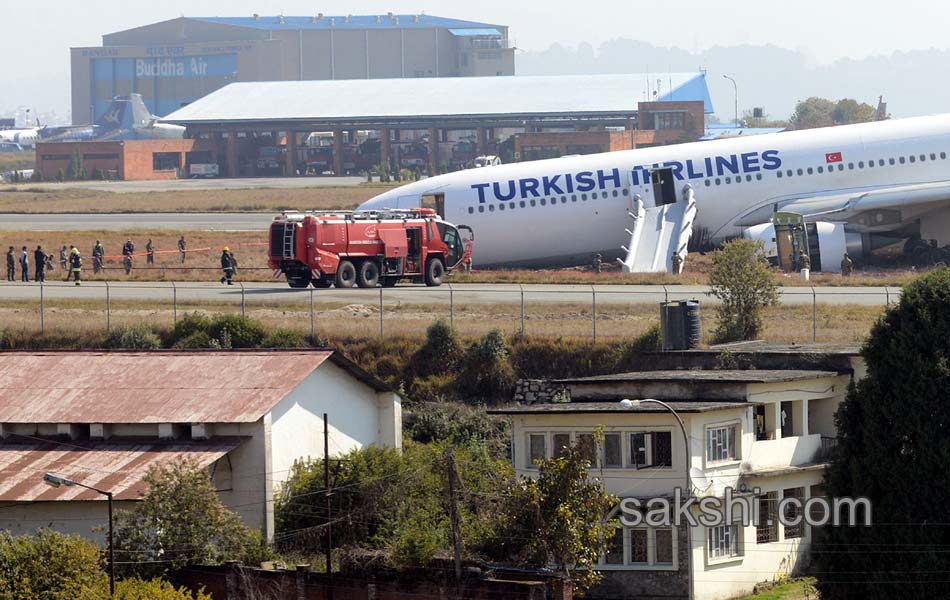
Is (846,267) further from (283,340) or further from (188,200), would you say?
(188,200)

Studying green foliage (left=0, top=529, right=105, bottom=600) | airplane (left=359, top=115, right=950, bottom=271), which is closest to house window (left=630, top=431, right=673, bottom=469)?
green foliage (left=0, top=529, right=105, bottom=600)

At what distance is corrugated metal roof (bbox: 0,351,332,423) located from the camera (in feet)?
132

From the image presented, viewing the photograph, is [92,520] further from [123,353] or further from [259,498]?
[123,353]

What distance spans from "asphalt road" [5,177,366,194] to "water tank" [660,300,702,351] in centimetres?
9870

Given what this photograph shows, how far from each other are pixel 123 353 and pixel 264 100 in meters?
133

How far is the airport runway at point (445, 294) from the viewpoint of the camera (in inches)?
2080

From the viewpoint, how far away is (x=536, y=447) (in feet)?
120

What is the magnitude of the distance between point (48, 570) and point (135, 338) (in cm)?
2037

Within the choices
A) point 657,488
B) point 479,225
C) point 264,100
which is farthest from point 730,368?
point 264,100

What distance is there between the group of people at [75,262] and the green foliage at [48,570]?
3139 centimetres

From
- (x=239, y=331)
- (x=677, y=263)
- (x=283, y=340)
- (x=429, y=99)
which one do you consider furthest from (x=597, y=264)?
(x=429, y=99)

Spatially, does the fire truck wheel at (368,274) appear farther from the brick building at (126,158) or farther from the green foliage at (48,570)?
the brick building at (126,158)

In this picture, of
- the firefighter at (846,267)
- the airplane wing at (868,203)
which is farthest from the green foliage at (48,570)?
Result: the airplane wing at (868,203)

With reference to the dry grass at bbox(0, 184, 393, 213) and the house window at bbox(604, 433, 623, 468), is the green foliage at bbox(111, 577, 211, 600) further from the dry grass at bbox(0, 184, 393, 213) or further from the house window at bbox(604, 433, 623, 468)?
the dry grass at bbox(0, 184, 393, 213)
